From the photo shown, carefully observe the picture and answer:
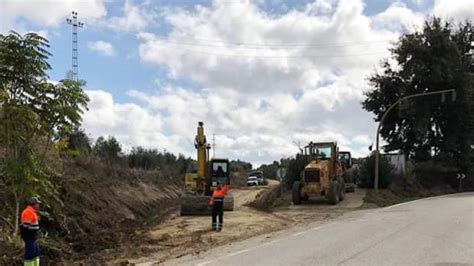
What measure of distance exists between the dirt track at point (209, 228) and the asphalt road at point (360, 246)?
37.1 inches

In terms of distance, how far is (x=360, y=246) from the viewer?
51.1ft

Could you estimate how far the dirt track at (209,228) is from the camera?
642 inches

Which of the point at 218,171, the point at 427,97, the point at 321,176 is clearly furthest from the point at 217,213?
the point at 427,97

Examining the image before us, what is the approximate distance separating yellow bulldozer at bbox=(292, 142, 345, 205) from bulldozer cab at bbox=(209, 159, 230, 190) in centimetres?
516

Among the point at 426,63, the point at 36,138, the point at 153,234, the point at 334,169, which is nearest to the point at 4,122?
the point at 36,138

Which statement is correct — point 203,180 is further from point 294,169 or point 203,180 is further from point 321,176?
point 294,169

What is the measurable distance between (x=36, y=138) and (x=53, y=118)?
0.71 metres

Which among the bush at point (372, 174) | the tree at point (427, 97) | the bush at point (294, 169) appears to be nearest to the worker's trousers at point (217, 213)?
the bush at point (294, 169)

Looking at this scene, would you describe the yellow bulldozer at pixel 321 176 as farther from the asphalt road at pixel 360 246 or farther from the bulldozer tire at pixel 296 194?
the asphalt road at pixel 360 246

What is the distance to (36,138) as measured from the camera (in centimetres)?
1477

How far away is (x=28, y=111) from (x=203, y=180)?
17.0 meters

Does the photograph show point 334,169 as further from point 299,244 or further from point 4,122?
point 4,122

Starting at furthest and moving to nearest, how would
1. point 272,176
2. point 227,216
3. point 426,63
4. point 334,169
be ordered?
point 272,176 < point 426,63 < point 334,169 < point 227,216

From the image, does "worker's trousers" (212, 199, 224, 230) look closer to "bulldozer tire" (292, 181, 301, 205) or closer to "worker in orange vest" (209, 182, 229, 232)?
"worker in orange vest" (209, 182, 229, 232)
